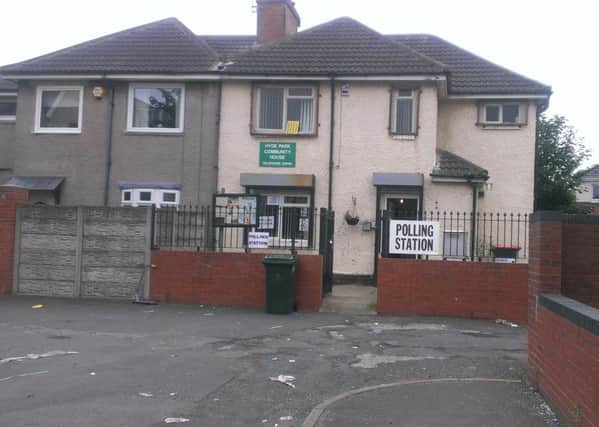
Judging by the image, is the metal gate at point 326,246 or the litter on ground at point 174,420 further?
the metal gate at point 326,246

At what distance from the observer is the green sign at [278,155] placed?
17844mm

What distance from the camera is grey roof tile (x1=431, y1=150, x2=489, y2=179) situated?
55.9 feet

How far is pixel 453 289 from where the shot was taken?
13.0 meters

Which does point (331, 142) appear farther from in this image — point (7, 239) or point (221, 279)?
point (7, 239)

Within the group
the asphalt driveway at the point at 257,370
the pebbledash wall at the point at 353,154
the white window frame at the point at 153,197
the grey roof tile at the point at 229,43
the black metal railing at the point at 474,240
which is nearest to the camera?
the asphalt driveway at the point at 257,370

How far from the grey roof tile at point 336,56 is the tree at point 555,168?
10378mm

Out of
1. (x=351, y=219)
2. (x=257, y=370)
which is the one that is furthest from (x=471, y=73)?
(x=257, y=370)

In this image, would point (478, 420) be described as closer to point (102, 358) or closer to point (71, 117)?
point (102, 358)

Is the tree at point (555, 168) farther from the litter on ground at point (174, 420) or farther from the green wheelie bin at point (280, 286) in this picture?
the litter on ground at point (174, 420)

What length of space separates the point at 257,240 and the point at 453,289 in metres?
4.05

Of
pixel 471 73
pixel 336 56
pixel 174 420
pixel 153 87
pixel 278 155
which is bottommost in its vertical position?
pixel 174 420

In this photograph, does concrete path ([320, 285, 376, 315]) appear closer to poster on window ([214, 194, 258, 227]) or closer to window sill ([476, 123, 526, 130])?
poster on window ([214, 194, 258, 227])

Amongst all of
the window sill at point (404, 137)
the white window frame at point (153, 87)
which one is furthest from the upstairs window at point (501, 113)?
the white window frame at point (153, 87)

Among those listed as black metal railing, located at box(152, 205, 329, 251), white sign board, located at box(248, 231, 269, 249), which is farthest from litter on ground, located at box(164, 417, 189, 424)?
white sign board, located at box(248, 231, 269, 249)
